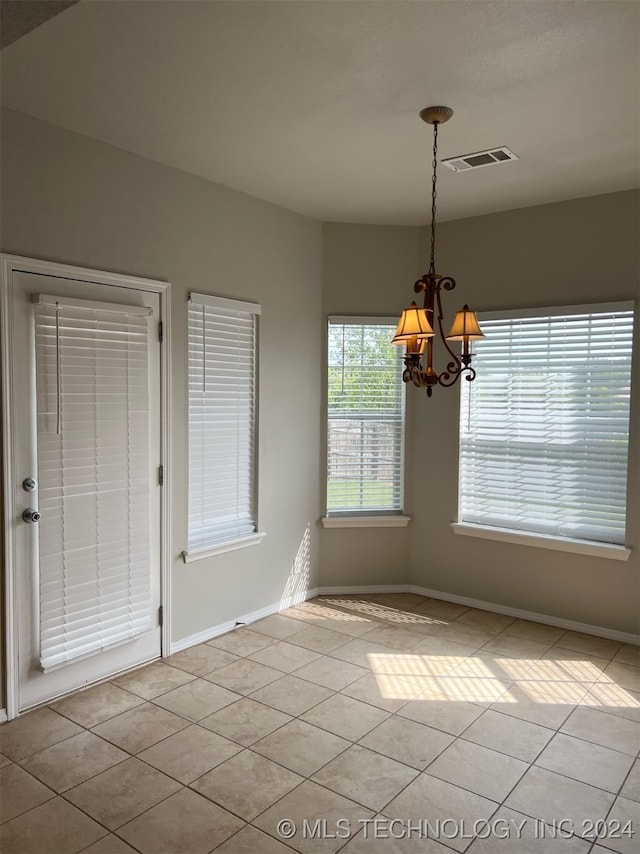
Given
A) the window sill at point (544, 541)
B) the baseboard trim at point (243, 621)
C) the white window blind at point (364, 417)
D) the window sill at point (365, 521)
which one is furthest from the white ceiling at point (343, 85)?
the baseboard trim at point (243, 621)

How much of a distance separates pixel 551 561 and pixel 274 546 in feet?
6.45

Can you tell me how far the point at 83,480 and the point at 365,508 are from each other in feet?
7.84

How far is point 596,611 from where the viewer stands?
14.1ft

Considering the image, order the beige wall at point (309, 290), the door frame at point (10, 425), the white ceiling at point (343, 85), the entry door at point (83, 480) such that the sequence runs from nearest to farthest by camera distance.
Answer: the white ceiling at point (343, 85), the door frame at point (10, 425), the entry door at point (83, 480), the beige wall at point (309, 290)

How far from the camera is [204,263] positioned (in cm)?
402

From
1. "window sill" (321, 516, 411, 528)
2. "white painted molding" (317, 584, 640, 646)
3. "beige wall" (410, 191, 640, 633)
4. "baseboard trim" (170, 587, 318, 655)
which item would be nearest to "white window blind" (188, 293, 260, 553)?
"baseboard trim" (170, 587, 318, 655)

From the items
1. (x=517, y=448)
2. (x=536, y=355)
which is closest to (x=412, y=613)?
(x=517, y=448)

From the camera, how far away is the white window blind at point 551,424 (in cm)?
419

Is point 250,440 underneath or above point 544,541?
above

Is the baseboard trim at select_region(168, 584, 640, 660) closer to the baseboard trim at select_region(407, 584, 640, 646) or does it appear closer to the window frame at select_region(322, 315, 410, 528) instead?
the baseboard trim at select_region(407, 584, 640, 646)

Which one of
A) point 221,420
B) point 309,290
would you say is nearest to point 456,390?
point 309,290

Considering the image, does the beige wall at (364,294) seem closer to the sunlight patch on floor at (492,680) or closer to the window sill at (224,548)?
the window sill at (224,548)

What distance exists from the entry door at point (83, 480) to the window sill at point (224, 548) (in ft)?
0.82

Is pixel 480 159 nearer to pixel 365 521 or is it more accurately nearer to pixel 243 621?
pixel 365 521
